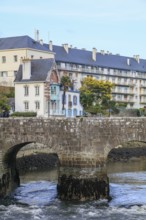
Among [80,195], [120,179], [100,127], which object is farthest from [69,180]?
[120,179]

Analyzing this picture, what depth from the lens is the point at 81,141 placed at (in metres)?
32.8

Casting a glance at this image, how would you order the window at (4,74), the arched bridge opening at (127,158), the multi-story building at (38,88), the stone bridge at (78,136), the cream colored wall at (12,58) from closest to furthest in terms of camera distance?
the stone bridge at (78,136), the arched bridge opening at (127,158), the multi-story building at (38,88), the cream colored wall at (12,58), the window at (4,74)

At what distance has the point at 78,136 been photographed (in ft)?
108

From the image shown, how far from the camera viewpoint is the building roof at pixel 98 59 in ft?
351

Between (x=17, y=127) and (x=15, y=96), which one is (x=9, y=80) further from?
(x=17, y=127)

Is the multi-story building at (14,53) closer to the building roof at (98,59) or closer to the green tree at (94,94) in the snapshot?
the building roof at (98,59)

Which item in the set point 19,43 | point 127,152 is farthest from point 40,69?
point 19,43

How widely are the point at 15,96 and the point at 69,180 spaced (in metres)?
44.9

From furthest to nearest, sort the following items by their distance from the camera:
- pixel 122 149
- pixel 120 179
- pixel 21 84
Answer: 1. pixel 21 84
2. pixel 122 149
3. pixel 120 179

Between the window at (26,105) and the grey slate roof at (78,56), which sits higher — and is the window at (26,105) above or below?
below

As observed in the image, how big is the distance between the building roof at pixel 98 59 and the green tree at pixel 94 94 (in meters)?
11.8

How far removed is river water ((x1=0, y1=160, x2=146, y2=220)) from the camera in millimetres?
28630

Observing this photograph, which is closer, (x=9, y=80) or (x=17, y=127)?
(x=17, y=127)

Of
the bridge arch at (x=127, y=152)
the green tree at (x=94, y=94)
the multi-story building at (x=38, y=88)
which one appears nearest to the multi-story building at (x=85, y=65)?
the green tree at (x=94, y=94)
